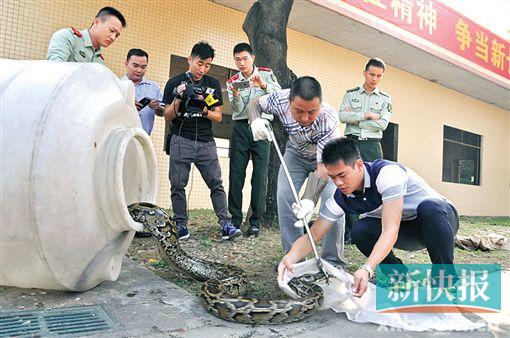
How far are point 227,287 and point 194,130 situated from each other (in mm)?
2140

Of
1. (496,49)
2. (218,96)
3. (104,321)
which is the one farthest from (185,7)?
(496,49)

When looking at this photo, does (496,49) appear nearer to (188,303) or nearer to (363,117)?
(363,117)

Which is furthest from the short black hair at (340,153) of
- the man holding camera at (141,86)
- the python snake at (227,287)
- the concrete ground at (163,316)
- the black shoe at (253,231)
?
the man holding camera at (141,86)

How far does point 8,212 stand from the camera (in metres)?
2.20

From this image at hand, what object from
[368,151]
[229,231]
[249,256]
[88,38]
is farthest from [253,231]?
Result: [88,38]

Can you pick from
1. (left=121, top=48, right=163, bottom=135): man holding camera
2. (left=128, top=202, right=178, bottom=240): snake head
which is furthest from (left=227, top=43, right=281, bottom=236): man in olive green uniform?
(left=128, top=202, right=178, bottom=240): snake head

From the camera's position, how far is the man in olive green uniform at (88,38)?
3.64 meters

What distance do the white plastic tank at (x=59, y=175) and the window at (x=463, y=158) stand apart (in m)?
14.7

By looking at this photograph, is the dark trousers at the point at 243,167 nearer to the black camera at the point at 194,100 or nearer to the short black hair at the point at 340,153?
the black camera at the point at 194,100

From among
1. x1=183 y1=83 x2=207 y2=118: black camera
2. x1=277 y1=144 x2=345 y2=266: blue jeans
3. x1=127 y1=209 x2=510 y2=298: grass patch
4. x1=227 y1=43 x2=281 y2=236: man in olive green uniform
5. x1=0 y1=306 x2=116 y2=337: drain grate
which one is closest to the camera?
x1=0 y1=306 x2=116 y2=337: drain grate

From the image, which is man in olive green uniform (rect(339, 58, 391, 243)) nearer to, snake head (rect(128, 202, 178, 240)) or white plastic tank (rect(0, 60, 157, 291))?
snake head (rect(128, 202, 178, 240))

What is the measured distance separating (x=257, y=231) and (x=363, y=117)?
1945 millimetres

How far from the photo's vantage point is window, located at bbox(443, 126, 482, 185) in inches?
595

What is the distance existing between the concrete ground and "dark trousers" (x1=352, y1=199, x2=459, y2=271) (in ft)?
1.94
